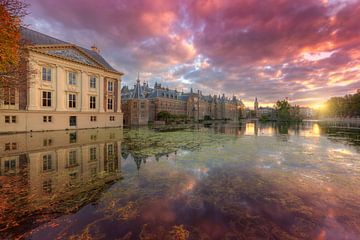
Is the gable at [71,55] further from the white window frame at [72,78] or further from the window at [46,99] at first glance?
the window at [46,99]

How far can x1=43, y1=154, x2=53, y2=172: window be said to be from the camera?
28.2 feet

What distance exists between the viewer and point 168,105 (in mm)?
77688

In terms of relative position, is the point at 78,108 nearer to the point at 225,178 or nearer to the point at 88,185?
the point at 88,185

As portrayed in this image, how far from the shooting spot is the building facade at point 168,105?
2227 inches

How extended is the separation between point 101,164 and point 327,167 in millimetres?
12069

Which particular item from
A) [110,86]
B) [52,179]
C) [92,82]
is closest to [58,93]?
[92,82]

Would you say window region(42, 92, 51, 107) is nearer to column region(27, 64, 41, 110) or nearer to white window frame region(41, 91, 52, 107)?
white window frame region(41, 91, 52, 107)

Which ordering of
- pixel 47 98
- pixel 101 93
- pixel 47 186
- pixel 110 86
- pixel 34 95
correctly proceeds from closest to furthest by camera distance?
pixel 47 186 → pixel 34 95 → pixel 47 98 → pixel 101 93 → pixel 110 86

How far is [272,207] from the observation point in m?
5.18

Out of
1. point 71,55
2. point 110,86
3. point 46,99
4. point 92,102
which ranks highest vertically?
point 71,55

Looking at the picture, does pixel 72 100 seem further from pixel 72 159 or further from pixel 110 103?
pixel 72 159

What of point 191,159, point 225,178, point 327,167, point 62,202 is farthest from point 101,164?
point 327,167

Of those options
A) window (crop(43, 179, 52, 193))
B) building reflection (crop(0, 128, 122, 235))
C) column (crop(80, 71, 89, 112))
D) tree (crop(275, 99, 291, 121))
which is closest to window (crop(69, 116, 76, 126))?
column (crop(80, 71, 89, 112))

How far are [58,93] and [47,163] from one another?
25.0m
